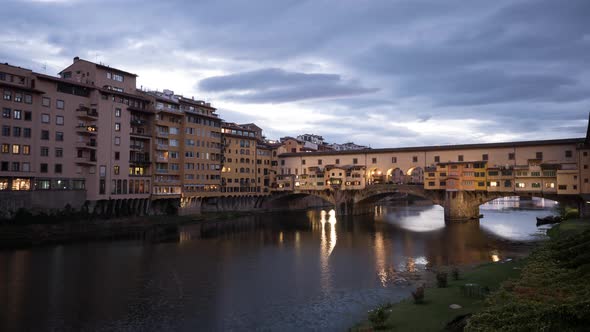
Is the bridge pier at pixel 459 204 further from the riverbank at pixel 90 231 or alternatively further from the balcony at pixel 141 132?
the balcony at pixel 141 132

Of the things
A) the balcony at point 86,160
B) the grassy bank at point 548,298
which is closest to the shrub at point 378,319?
the grassy bank at point 548,298

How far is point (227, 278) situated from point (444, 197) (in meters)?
51.2

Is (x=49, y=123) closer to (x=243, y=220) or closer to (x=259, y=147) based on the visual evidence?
(x=243, y=220)

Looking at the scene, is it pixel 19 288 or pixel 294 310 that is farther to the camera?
pixel 19 288

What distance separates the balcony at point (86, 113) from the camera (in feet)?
192

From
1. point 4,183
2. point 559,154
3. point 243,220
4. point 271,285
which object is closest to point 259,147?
point 243,220

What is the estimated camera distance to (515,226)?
62.3 metres

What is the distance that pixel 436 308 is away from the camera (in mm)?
20016

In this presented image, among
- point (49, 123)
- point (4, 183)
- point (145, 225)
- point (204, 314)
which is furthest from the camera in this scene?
point (145, 225)

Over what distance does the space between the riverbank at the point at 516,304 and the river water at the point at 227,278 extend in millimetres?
3952

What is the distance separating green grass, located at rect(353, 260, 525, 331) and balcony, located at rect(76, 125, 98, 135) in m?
51.4

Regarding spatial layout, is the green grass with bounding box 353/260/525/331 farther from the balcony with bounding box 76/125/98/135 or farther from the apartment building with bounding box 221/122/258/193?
the apartment building with bounding box 221/122/258/193

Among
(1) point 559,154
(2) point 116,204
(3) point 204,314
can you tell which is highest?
(1) point 559,154

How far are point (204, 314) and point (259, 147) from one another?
68.6 meters
